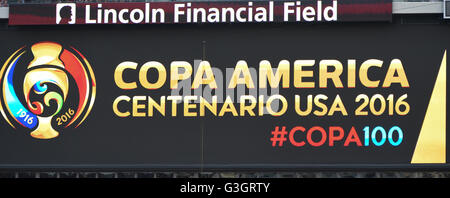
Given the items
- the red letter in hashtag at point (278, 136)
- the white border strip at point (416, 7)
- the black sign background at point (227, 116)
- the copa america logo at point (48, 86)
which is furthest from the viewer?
the copa america logo at point (48, 86)

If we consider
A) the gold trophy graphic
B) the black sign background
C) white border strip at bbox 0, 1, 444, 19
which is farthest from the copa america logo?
white border strip at bbox 0, 1, 444, 19

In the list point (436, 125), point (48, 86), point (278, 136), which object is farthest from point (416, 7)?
point (48, 86)

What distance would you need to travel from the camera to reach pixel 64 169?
9266 mm

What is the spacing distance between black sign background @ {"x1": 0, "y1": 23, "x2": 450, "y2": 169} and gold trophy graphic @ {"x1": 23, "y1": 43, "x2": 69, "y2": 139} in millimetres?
168

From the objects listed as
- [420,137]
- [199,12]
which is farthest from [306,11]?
[420,137]

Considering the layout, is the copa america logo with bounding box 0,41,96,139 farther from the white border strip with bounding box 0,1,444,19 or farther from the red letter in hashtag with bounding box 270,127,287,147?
the white border strip with bounding box 0,1,444,19

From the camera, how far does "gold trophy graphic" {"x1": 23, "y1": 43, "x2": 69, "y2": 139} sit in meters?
9.30

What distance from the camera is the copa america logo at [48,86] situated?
30.5 ft

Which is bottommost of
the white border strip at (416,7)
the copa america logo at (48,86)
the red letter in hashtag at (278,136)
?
the red letter in hashtag at (278,136)

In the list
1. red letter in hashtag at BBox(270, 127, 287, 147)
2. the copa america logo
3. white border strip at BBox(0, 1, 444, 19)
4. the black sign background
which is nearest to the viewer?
white border strip at BBox(0, 1, 444, 19)

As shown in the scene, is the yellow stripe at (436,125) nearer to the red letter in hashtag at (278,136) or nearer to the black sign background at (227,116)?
the black sign background at (227,116)

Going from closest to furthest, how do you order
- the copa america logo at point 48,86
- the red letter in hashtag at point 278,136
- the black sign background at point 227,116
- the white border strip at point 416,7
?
the white border strip at point 416,7 < the black sign background at point 227,116 < the red letter in hashtag at point 278,136 < the copa america logo at point 48,86

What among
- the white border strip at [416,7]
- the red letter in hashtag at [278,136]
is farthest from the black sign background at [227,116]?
the white border strip at [416,7]

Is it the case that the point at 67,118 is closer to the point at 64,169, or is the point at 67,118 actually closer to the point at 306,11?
the point at 64,169
